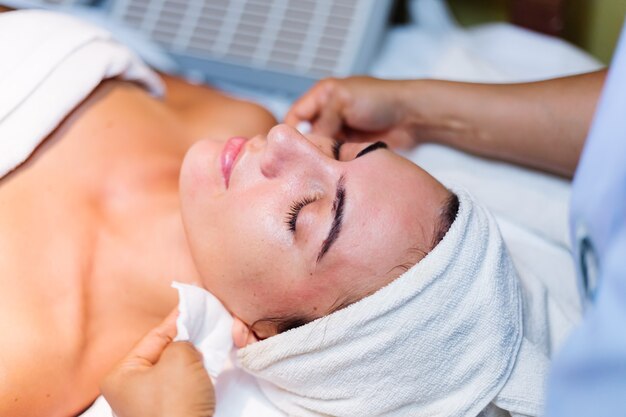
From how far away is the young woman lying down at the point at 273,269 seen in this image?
96cm

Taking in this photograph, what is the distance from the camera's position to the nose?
1.01 m

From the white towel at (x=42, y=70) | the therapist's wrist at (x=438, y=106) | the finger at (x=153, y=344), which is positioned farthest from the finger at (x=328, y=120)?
the finger at (x=153, y=344)

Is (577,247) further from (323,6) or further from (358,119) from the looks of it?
(323,6)

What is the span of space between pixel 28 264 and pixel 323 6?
0.87 meters

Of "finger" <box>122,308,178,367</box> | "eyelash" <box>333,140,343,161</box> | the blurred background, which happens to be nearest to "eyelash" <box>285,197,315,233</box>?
"eyelash" <box>333,140,343,161</box>

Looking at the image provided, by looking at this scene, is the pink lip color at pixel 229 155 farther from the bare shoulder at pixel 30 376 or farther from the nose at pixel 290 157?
the bare shoulder at pixel 30 376

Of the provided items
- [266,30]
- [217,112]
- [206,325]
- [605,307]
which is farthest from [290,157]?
[266,30]

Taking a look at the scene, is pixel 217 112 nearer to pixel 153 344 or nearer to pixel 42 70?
pixel 42 70

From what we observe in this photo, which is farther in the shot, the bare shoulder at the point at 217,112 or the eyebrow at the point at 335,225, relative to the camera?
the bare shoulder at the point at 217,112

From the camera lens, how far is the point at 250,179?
1030mm

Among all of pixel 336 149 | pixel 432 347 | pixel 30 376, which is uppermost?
pixel 336 149

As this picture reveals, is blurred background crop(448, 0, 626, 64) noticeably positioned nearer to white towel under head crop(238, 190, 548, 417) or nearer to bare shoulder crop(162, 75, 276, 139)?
bare shoulder crop(162, 75, 276, 139)

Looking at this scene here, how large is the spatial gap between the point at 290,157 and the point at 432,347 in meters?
0.32

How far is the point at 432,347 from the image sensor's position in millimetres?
958
